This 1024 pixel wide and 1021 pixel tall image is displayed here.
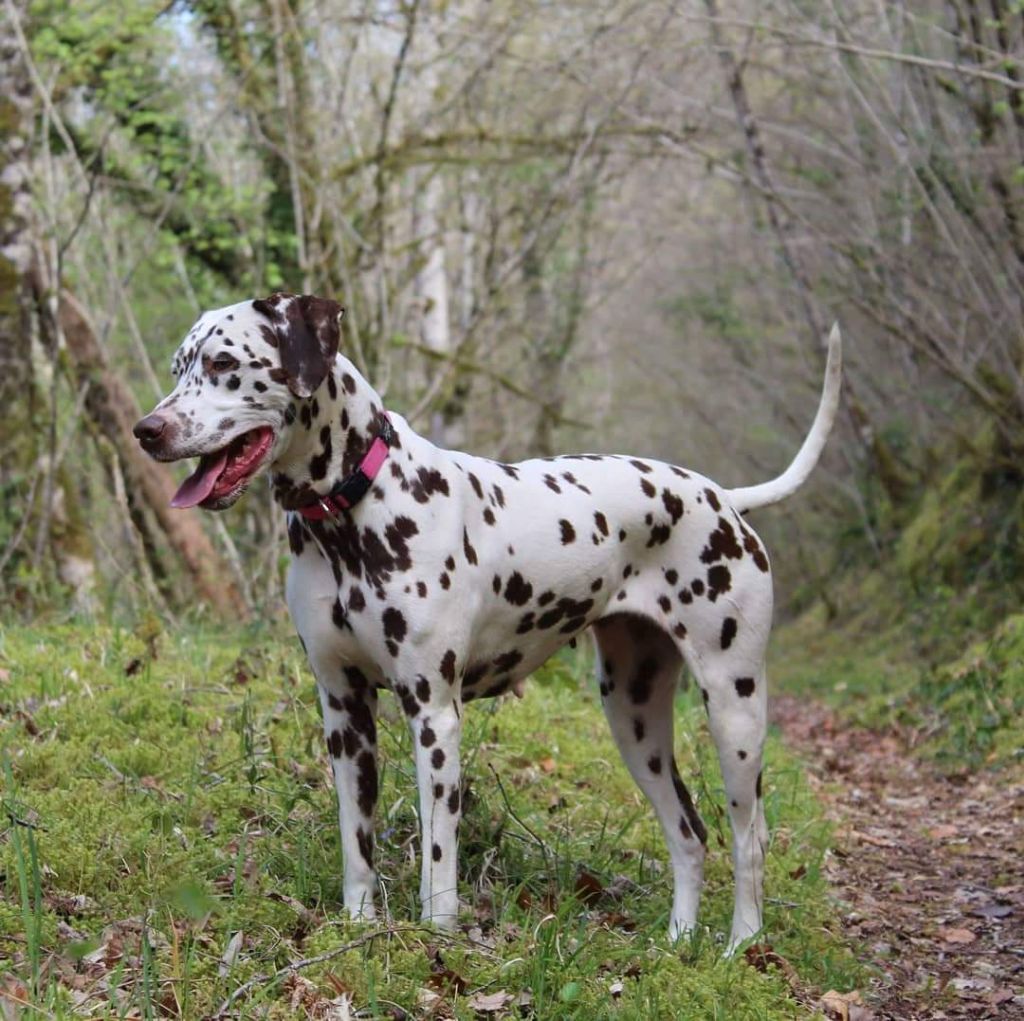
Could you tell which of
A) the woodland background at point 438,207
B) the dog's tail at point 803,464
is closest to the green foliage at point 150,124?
the woodland background at point 438,207

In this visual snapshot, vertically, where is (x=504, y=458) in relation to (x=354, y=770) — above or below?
below

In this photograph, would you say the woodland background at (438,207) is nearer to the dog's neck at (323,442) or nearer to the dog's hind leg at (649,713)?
the dog's hind leg at (649,713)

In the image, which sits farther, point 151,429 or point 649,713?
point 649,713

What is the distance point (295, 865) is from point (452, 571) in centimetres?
127

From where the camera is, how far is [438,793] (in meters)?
4.18

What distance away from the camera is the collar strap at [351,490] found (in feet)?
13.6

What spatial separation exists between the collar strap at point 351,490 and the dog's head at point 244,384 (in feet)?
0.68

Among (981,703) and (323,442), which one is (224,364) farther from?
(981,703)

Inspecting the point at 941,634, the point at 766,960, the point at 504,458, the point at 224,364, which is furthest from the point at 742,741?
the point at 504,458

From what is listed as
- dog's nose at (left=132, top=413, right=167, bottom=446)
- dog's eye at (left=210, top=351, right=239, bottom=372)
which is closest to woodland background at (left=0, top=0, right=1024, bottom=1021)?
dog's nose at (left=132, top=413, right=167, bottom=446)

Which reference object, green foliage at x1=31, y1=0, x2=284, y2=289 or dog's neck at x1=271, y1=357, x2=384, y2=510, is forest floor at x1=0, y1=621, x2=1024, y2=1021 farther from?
green foliage at x1=31, y1=0, x2=284, y2=289

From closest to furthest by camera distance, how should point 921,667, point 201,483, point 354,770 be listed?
point 201,483 → point 354,770 → point 921,667

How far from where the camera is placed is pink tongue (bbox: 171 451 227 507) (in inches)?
155

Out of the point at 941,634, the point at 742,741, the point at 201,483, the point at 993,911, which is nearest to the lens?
the point at 201,483
